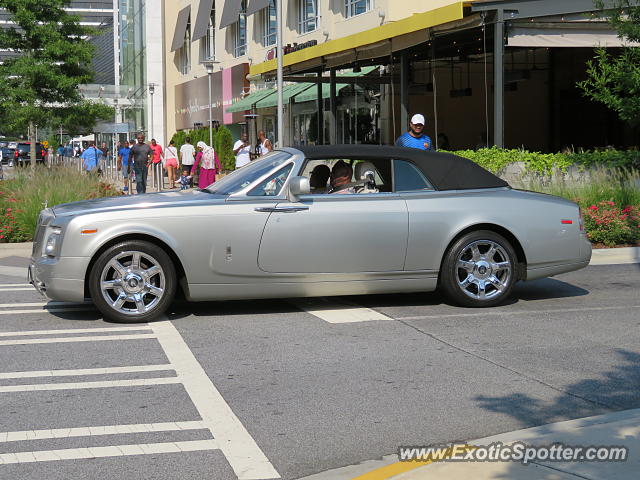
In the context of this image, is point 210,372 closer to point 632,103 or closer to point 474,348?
point 474,348

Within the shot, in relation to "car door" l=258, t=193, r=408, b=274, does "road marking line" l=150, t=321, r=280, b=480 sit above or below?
below

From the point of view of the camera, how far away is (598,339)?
7980 millimetres

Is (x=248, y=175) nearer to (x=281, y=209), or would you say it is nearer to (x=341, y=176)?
(x=281, y=209)

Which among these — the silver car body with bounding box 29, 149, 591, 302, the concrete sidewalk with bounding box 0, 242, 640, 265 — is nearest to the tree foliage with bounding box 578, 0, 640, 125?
the concrete sidewalk with bounding box 0, 242, 640, 265

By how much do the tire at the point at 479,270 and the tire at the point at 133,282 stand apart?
2.70 m

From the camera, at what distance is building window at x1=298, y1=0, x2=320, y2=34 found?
3953 cm

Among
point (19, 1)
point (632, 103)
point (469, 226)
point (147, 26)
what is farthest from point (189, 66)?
point (469, 226)

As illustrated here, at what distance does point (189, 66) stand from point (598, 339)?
5784 centimetres

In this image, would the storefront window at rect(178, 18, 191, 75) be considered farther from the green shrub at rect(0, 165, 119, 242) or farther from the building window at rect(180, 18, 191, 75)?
the green shrub at rect(0, 165, 119, 242)

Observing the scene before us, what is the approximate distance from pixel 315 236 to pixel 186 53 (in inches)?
2255

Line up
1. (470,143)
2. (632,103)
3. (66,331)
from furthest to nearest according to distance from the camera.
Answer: (470,143)
(632,103)
(66,331)

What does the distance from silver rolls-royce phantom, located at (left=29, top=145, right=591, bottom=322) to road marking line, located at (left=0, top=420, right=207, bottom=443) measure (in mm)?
3173

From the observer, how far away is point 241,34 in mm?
50969

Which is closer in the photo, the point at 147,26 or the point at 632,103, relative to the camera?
the point at 632,103
